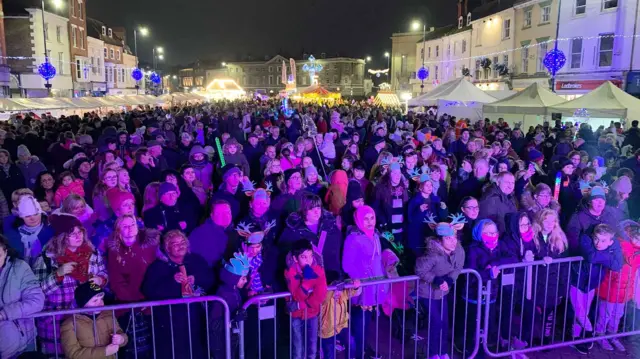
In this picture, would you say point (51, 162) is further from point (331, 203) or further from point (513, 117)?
point (513, 117)

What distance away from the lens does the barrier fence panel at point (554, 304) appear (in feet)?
16.1

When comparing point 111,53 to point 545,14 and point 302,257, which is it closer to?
point 545,14

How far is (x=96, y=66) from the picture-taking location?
48562mm

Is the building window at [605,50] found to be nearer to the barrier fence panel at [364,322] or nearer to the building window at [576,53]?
the building window at [576,53]

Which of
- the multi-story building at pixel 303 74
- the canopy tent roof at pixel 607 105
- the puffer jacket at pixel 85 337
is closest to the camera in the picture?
the puffer jacket at pixel 85 337

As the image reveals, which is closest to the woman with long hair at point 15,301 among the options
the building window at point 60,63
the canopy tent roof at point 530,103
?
the canopy tent roof at point 530,103

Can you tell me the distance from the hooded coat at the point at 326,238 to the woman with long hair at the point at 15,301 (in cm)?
210

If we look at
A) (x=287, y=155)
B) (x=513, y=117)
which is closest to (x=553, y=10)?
(x=513, y=117)

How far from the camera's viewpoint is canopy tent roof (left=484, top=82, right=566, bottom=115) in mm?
16547

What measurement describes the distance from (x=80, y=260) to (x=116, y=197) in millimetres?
1919

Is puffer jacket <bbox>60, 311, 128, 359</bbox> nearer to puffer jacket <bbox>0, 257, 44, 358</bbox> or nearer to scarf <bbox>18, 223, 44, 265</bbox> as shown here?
puffer jacket <bbox>0, 257, 44, 358</bbox>

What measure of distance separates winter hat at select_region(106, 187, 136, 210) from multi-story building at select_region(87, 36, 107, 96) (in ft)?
144

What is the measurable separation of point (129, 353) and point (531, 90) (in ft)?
55.7

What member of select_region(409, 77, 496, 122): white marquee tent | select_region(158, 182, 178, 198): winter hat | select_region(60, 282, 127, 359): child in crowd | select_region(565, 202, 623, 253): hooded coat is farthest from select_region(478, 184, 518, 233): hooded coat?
select_region(409, 77, 496, 122): white marquee tent
